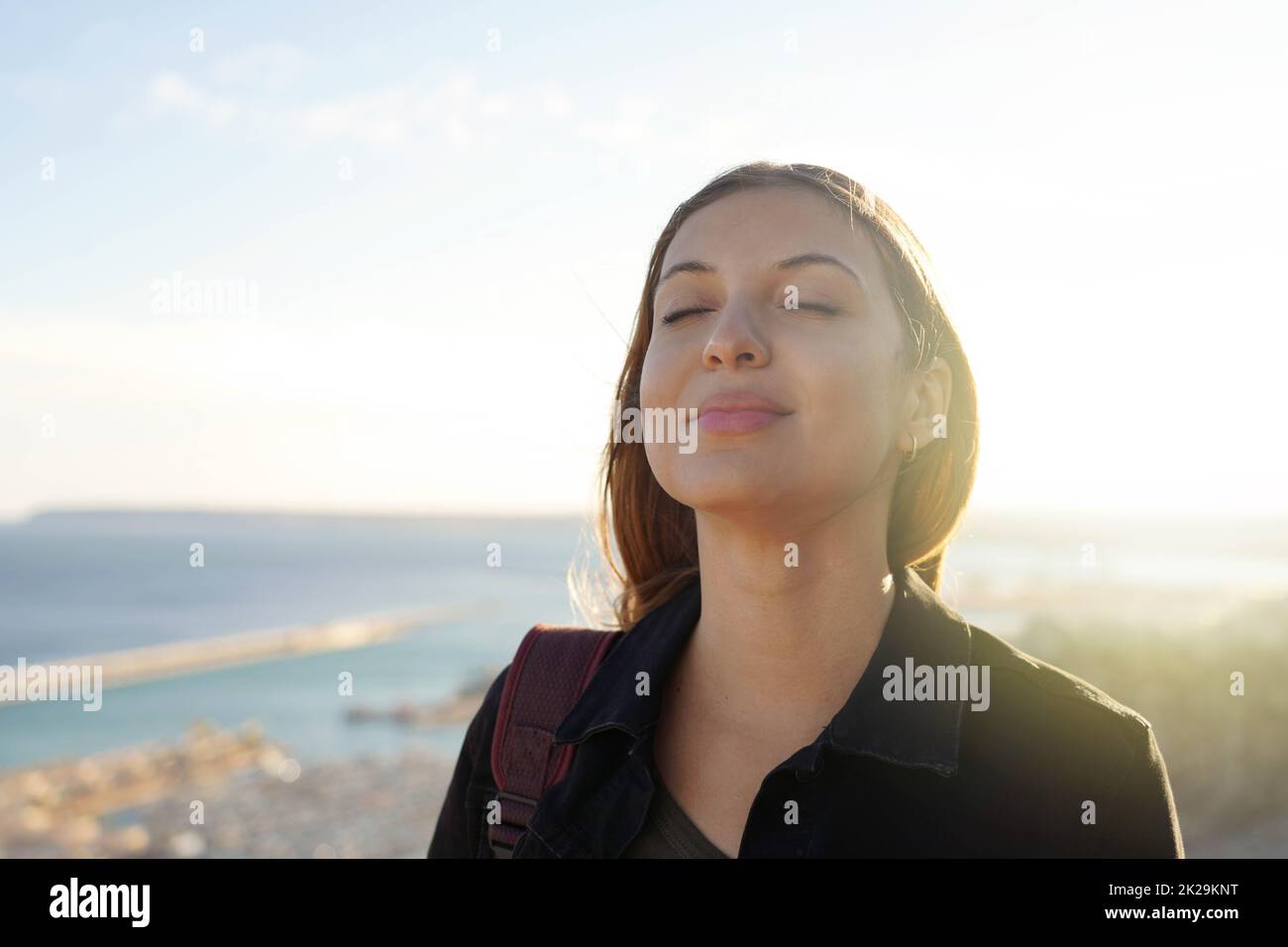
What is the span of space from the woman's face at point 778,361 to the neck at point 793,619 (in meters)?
0.10

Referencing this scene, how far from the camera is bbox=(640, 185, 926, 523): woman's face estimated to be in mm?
2307

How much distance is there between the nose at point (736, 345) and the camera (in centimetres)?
231

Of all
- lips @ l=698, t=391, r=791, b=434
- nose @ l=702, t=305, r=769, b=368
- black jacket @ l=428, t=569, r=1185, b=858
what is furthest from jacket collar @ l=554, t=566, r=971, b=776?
nose @ l=702, t=305, r=769, b=368

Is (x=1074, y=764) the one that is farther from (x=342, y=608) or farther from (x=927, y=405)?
(x=342, y=608)

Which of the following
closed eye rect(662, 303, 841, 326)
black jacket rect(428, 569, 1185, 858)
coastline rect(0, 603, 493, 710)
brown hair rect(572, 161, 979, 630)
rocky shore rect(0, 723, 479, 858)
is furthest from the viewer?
coastline rect(0, 603, 493, 710)

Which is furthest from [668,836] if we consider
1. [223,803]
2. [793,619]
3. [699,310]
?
[223,803]

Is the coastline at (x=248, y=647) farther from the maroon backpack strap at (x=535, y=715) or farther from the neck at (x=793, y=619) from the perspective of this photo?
the neck at (x=793, y=619)

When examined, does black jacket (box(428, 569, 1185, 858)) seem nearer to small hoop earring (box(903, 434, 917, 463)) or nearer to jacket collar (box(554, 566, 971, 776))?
jacket collar (box(554, 566, 971, 776))

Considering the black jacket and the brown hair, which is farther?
the brown hair

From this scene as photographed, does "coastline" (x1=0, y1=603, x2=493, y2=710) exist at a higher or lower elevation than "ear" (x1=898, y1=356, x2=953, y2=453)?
lower

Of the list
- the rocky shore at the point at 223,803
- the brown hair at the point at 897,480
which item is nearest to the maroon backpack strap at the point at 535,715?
the brown hair at the point at 897,480

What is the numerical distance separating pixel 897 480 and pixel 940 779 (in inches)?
34.8
